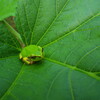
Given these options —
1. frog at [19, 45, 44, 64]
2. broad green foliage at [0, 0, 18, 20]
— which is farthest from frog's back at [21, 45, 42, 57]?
broad green foliage at [0, 0, 18, 20]

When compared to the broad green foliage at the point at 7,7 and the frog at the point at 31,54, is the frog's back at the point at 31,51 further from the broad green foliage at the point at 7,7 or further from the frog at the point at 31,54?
the broad green foliage at the point at 7,7

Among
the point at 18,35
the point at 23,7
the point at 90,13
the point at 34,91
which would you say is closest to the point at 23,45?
the point at 18,35

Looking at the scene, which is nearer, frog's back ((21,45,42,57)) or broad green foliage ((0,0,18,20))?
broad green foliage ((0,0,18,20))

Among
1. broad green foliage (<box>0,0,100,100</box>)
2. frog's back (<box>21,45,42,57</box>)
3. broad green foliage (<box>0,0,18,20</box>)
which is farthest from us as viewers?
frog's back (<box>21,45,42,57</box>)

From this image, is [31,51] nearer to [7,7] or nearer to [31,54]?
[31,54]

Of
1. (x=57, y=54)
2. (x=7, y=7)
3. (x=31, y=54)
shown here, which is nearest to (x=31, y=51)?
(x=31, y=54)

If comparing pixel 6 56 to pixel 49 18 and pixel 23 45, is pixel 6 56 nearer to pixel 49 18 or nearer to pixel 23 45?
pixel 23 45

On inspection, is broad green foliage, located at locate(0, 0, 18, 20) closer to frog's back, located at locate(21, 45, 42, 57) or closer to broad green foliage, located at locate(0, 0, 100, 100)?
broad green foliage, located at locate(0, 0, 100, 100)
